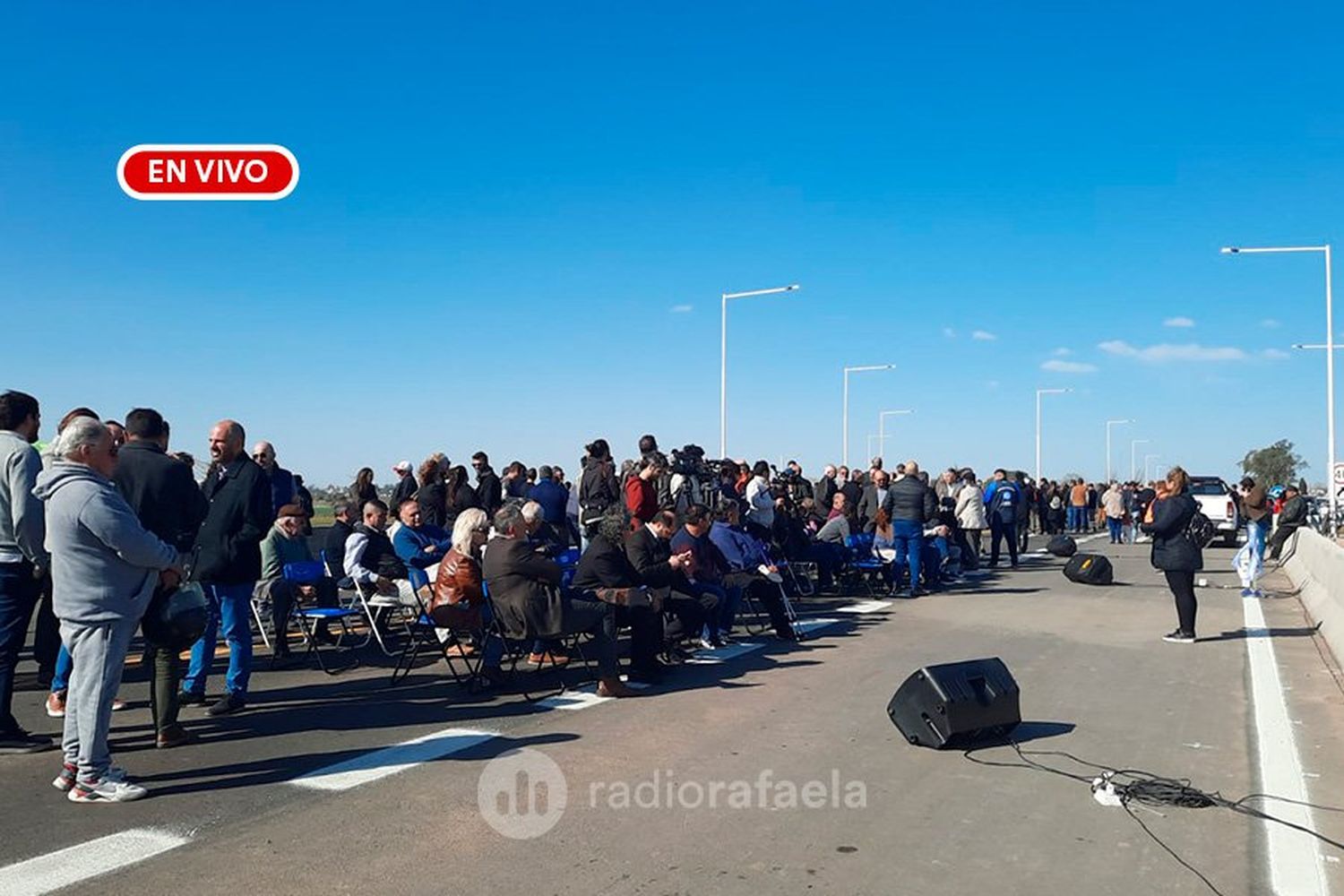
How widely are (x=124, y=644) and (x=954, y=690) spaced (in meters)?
4.67

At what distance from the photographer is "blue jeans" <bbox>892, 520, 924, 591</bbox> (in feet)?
50.1

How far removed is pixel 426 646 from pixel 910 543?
761 centimetres

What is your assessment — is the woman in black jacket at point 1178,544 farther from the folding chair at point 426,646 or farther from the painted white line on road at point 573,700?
the folding chair at point 426,646

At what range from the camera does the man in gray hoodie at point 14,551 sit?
6336 mm

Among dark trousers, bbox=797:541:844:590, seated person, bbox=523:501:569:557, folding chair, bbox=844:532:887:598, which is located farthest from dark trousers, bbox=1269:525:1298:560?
seated person, bbox=523:501:569:557

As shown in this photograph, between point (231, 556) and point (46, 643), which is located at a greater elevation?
point (231, 556)

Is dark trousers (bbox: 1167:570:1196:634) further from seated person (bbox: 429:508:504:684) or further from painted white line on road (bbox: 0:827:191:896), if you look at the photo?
painted white line on road (bbox: 0:827:191:896)

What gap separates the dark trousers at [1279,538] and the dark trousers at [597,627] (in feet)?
52.7

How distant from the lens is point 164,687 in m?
6.42

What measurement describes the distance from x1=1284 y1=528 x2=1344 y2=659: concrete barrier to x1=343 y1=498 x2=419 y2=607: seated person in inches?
348

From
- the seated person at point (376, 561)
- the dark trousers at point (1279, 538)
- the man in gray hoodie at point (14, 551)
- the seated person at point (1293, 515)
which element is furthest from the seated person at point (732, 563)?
the dark trousers at point (1279, 538)

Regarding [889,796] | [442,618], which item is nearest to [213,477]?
[442,618]

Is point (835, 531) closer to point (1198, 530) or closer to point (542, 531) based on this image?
point (542, 531)

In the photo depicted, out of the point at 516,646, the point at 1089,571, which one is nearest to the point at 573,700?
the point at 516,646
